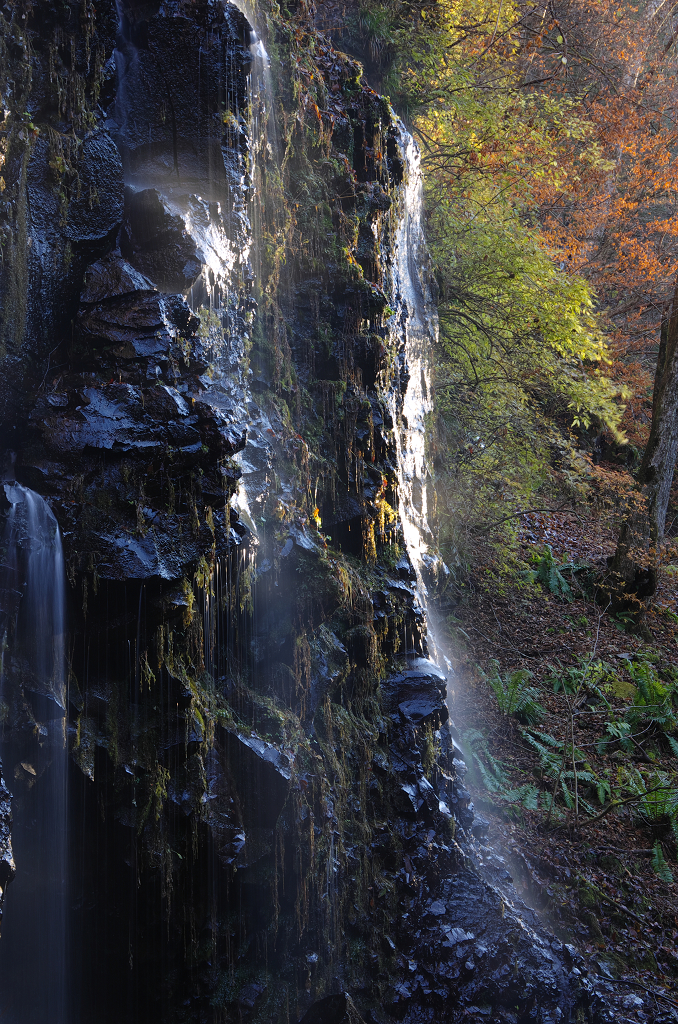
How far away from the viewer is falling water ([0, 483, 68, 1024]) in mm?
4129

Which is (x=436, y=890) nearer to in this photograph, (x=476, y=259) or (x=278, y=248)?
(x=278, y=248)

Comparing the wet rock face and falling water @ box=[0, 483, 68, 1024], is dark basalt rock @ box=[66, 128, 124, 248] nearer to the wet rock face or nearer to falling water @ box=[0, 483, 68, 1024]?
falling water @ box=[0, 483, 68, 1024]

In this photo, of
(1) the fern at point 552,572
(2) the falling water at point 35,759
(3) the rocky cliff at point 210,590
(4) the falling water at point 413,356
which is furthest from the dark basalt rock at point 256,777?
(1) the fern at point 552,572

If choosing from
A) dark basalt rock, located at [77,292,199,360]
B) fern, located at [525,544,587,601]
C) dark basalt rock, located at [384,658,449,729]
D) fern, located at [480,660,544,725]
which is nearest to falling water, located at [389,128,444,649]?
dark basalt rock, located at [384,658,449,729]

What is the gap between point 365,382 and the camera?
708 centimetres

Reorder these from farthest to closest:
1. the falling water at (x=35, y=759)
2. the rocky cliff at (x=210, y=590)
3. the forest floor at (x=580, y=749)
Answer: the forest floor at (x=580, y=749) → the rocky cliff at (x=210, y=590) → the falling water at (x=35, y=759)

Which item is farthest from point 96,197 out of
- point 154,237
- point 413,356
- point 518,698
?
point 518,698

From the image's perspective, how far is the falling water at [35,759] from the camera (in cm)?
413

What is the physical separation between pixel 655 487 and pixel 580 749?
4331 millimetres

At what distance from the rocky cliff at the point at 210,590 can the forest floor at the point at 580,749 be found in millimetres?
975

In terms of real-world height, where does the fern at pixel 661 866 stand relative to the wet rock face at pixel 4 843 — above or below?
below

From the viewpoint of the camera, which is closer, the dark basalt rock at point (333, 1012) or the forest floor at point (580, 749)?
the dark basalt rock at point (333, 1012)

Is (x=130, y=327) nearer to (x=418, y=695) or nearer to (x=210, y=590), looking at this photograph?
(x=210, y=590)

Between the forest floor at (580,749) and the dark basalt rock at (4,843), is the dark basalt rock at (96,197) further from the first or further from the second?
the forest floor at (580,749)
